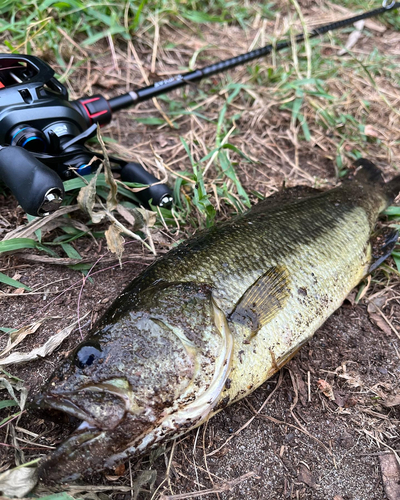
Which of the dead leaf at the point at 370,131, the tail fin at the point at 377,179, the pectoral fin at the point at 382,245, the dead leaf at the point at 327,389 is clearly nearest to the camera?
the dead leaf at the point at 327,389

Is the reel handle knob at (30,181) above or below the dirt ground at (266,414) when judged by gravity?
above

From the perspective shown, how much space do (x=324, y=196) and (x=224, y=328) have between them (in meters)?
1.44

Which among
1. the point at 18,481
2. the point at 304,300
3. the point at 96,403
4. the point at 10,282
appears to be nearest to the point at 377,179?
the point at 304,300

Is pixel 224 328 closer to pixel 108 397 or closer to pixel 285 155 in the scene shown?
pixel 108 397

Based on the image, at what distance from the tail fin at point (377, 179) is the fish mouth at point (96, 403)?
8.34ft

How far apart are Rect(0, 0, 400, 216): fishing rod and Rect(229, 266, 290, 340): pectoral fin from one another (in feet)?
3.46

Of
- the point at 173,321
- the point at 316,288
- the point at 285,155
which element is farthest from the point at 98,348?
the point at 285,155

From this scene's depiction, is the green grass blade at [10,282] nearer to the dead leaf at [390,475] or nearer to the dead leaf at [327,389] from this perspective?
the dead leaf at [327,389]

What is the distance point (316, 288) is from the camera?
2330 millimetres

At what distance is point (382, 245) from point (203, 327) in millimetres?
1704

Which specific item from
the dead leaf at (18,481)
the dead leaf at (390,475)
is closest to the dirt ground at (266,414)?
the dead leaf at (390,475)

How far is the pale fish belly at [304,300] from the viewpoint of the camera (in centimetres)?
198

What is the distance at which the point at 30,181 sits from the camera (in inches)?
80.6

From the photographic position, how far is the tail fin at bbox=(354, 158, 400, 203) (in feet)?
10.3
